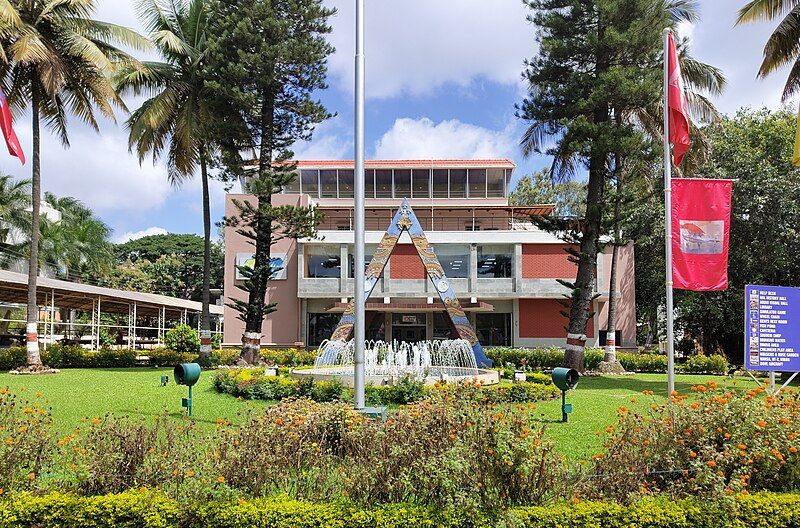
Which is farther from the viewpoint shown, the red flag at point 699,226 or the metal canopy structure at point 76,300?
the metal canopy structure at point 76,300

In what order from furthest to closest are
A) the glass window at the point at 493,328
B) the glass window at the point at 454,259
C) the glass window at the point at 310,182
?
1. the glass window at the point at 310,182
2. the glass window at the point at 493,328
3. the glass window at the point at 454,259

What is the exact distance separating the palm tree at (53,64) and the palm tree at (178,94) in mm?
1697

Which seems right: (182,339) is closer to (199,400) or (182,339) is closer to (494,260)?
(494,260)

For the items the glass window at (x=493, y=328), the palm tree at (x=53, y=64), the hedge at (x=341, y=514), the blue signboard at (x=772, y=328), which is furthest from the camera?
the glass window at (x=493, y=328)

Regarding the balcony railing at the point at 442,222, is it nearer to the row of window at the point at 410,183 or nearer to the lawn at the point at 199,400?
the row of window at the point at 410,183

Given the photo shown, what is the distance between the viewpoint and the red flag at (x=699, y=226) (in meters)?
11.0

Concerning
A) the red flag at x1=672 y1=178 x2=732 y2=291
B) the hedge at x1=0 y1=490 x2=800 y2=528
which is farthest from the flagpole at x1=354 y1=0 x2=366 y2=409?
the red flag at x1=672 y1=178 x2=732 y2=291

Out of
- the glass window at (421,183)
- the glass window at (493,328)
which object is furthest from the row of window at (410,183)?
the glass window at (493,328)

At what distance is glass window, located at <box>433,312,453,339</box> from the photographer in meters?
33.3

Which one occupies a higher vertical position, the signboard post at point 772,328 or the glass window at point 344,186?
the glass window at point 344,186

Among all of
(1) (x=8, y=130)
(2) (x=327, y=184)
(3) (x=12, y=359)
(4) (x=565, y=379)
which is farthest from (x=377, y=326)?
(4) (x=565, y=379)

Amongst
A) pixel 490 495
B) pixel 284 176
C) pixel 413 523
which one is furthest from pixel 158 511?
pixel 284 176

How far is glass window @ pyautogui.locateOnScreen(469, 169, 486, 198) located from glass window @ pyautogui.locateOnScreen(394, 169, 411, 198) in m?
3.57

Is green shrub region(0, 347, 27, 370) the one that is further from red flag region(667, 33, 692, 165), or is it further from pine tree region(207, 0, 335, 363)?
red flag region(667, 33, 692, 165)
